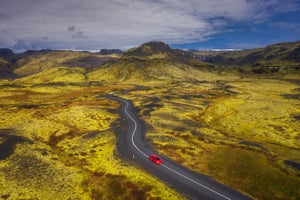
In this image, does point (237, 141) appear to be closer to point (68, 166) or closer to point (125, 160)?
point (125, 160)

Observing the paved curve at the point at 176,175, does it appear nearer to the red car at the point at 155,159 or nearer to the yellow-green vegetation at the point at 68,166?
the red car at the point at 155,159

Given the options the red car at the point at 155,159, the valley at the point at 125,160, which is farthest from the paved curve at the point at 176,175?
the valley at the point at 125,160

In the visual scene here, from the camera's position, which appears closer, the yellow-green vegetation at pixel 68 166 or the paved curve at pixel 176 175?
the paved curve at pixel 176 175

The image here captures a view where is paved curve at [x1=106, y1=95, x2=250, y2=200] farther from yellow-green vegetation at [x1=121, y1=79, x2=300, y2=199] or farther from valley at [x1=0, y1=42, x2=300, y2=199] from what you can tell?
yellow-green vegetation at [x1=121, y1=79, x2=300, y2=199]

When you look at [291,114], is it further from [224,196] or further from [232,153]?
[224,196]

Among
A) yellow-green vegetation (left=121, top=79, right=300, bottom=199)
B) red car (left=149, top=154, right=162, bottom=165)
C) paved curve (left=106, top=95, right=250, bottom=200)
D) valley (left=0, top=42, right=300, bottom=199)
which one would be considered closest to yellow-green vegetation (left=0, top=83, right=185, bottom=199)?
valley (left=0, top=42, right=300, bottom=199)

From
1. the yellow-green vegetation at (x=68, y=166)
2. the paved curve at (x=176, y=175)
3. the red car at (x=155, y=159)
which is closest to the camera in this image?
the paved curve at (x=176, y=175)

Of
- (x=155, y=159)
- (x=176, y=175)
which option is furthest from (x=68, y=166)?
(x=176, y=175)
